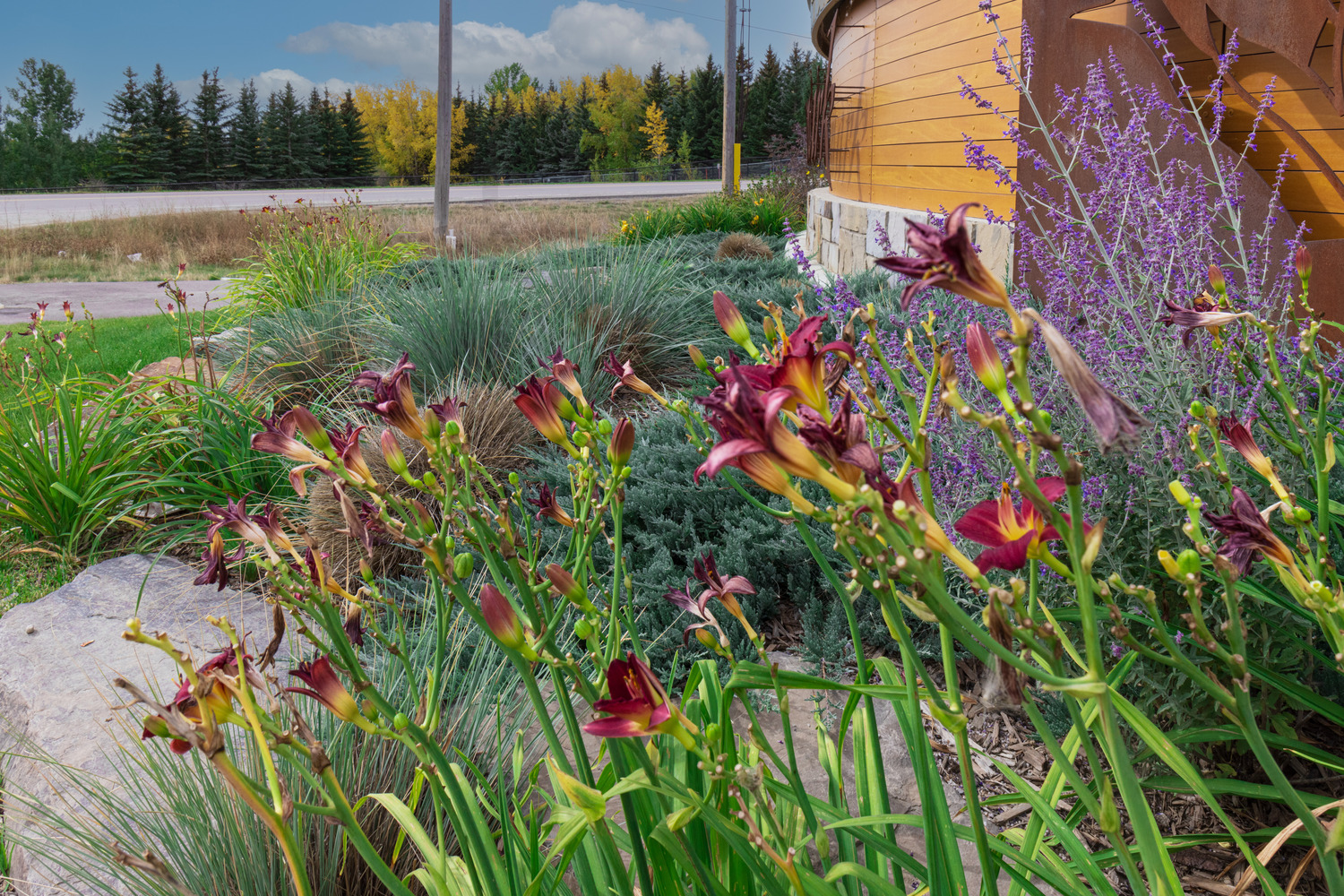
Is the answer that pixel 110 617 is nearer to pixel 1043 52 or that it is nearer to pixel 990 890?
pixel 990 890

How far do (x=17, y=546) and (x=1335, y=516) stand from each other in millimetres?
4572

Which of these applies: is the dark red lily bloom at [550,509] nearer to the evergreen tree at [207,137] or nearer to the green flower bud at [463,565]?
the green flower bud at [463,565]

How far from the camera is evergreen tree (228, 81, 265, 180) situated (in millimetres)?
41031

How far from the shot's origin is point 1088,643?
1.52ft

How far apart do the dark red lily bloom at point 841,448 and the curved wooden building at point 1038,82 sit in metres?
3.24

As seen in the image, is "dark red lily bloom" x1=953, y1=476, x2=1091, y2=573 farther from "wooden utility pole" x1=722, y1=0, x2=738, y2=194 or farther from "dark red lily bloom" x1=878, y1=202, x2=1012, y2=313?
"wooden utility pole" x1=722, y1=0, x2=738, y2=194

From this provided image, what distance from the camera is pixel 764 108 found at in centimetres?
4684

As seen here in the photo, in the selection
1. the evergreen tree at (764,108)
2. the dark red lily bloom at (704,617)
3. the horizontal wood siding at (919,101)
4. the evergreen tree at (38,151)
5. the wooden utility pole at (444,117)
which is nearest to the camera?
the dark red lily bloom at (704,617)

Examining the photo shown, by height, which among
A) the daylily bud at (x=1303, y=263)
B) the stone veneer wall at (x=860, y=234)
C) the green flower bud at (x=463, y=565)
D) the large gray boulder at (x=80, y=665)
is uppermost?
the stone veneer wall at (x=860, y=234)

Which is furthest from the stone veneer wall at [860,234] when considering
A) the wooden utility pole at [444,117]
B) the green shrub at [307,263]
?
the wooden utility pole at [444,117]

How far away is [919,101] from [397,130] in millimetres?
43334

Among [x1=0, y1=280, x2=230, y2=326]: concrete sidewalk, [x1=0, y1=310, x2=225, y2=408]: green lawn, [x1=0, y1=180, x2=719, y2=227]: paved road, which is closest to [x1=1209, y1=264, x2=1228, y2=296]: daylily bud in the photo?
[x1=0, y1=310, x2=225, y2=408]: green lawn

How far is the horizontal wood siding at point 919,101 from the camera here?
4.91 meters

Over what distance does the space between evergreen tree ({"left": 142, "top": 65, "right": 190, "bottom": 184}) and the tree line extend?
48 millimetres
